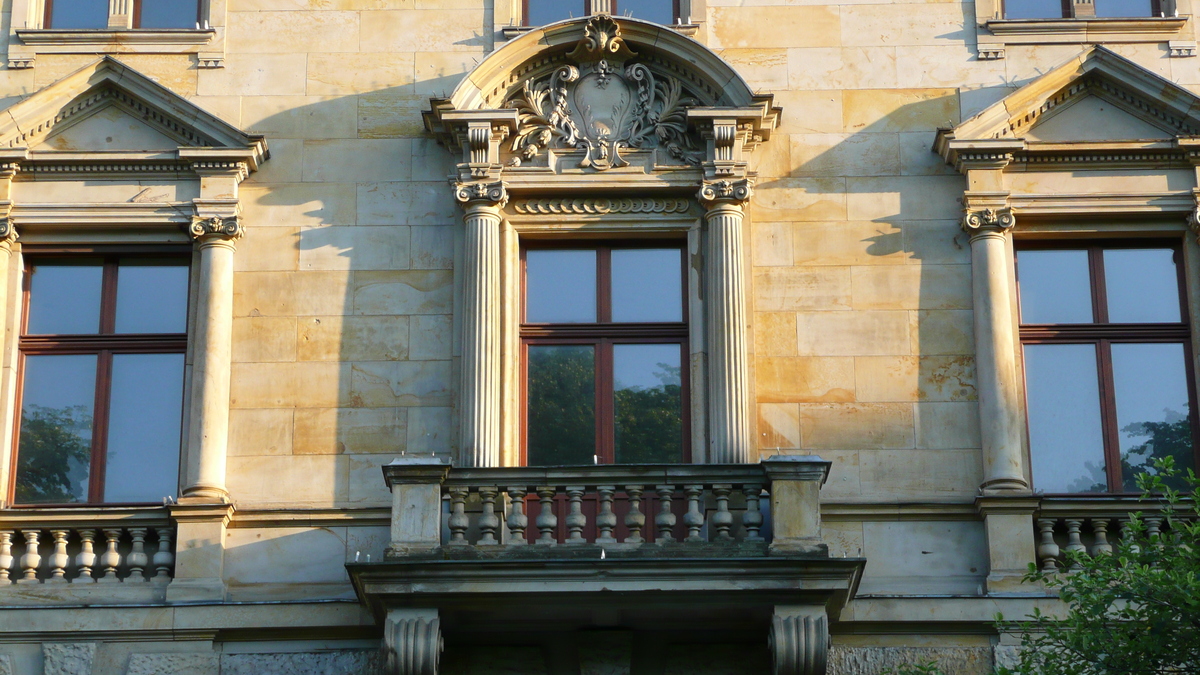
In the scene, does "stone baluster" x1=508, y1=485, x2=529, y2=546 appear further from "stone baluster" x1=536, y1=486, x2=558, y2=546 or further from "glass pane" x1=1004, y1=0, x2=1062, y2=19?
"glass pane" x1=1004, y1=0, x2=1062, y2=19

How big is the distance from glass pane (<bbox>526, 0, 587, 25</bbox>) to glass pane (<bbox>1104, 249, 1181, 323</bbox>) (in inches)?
211

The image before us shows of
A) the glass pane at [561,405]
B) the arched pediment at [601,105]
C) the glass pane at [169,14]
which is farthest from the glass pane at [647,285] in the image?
the glass pane at [169,14]

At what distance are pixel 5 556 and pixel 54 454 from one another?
1137 millimetres

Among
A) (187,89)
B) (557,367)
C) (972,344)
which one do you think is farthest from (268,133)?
(972,344)

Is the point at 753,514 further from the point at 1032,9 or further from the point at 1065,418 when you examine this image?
the point at 1032,9

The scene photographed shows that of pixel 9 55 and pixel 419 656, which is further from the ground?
pixel 9 55

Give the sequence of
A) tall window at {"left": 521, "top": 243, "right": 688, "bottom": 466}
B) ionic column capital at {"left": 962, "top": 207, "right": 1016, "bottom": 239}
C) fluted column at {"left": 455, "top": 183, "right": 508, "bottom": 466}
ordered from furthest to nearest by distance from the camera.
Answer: ionic column capital at {"left": 962, "top": 207, "right": 1016, "bottom": 239}, tall window at {"left": 521, "top": 243, "right": 688, "bottom": 466}, fluted column at {"left": 455, "top": 183, "right": 508, "bottom": 466}

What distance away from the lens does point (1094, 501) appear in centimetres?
1593

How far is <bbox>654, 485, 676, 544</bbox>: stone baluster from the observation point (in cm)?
1521

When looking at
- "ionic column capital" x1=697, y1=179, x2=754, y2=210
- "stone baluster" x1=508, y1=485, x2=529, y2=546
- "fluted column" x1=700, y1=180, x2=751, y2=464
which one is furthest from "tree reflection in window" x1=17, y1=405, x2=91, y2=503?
"ionic column capital" x1=697, y1=179, x2=754, y2=210

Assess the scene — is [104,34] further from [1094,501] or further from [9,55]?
[1094,501]

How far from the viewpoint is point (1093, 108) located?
17.5 m

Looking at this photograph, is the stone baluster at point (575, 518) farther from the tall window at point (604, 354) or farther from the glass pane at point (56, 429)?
the glass pane at point (56, 429)

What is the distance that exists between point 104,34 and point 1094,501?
9838 millimetres
